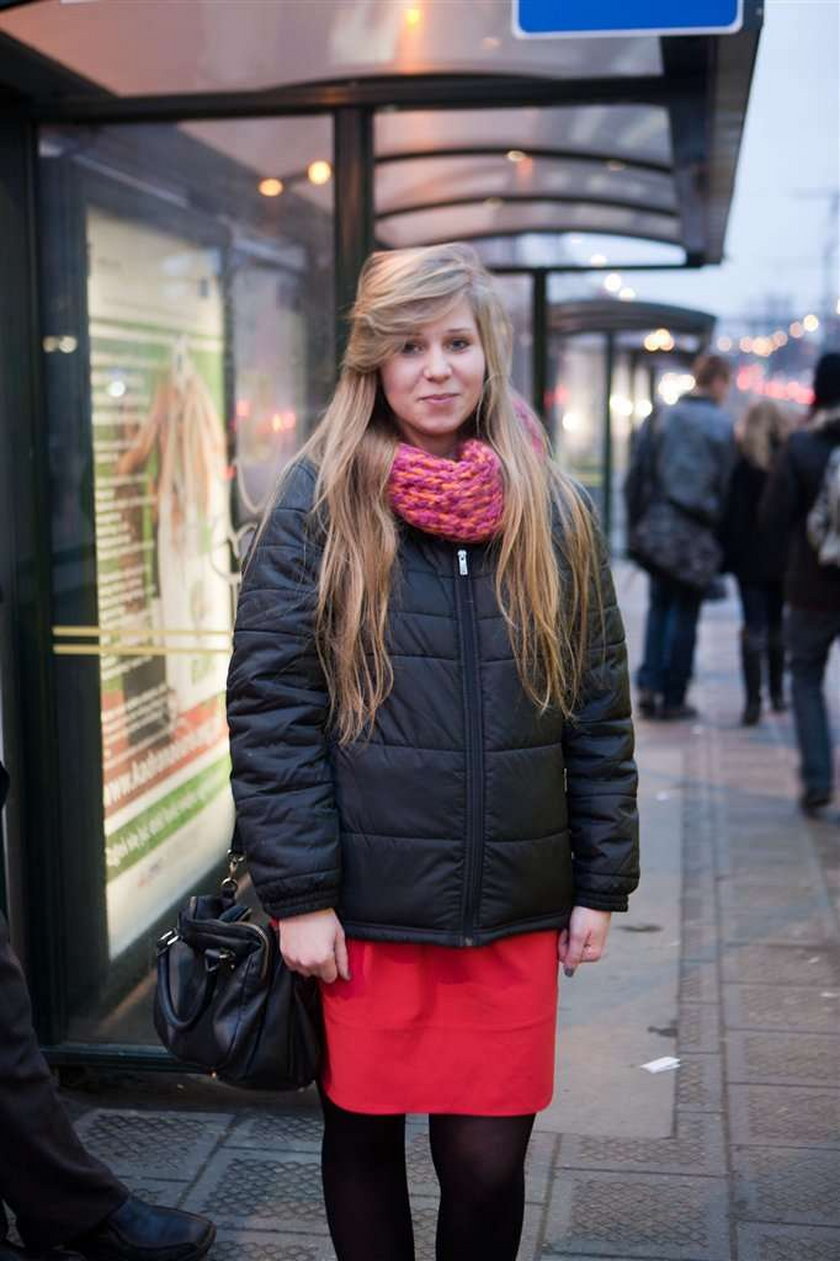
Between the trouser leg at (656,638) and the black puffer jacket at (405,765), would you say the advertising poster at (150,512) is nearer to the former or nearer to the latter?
the black puffer jacket at (405,765)

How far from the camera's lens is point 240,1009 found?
2.51 meters

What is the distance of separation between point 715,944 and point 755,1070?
42.7 inches

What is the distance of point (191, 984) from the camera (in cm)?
256

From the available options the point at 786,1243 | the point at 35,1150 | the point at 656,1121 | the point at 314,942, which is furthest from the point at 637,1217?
the point at 314,942

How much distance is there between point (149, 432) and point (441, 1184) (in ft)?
7.10

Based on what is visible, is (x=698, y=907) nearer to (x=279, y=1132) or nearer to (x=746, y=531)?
(x=279, y=1132)

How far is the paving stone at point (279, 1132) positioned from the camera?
3756 mm

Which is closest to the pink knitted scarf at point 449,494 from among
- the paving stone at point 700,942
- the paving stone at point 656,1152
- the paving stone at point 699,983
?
the paving stone at point 656,1152

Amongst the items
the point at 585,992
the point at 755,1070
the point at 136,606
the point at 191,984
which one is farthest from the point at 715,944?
the point at 191,984

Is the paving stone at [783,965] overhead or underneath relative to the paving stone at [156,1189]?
underneath

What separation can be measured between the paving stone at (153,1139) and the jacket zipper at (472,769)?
1.52 meters

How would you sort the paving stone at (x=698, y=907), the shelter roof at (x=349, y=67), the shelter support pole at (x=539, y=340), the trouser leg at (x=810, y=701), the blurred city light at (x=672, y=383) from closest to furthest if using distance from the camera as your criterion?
the shelter roof at (x=349, y=67), the paving stone at (x=698, y=907), the trouser leg at (x=810, y=701), the shelter support pole at (x=539, y=340), the blurred city light at (x=672, y=383)

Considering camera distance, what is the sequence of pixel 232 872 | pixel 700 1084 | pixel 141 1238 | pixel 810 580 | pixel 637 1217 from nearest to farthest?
pixel 232 872 → pixel 141 1238 → pixel 637 1217 → pixel 700 1084 → pixel 810 580

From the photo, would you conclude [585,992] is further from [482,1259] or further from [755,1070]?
[482,1259]
